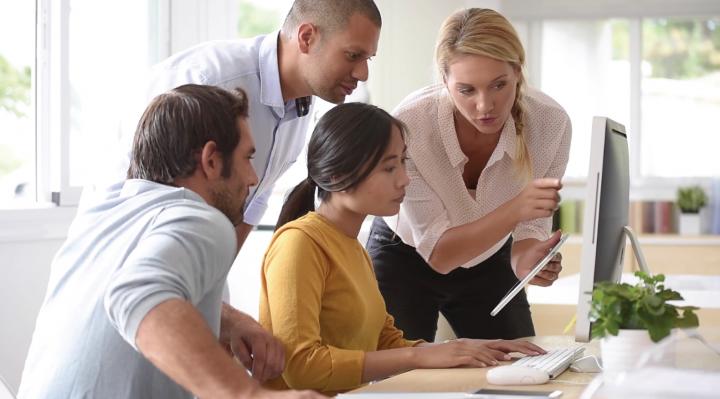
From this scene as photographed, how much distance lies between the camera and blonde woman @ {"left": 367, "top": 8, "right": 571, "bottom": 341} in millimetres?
2199

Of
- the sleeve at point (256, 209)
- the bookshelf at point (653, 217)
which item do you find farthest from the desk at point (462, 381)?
the bookshelf at point (653, 217)

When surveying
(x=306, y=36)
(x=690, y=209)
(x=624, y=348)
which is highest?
(x=306, y=36)

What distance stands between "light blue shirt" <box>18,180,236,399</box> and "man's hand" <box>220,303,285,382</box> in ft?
0.74

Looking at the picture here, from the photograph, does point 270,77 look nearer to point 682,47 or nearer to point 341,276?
point 341,276

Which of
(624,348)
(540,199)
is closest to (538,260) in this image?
(540,199)

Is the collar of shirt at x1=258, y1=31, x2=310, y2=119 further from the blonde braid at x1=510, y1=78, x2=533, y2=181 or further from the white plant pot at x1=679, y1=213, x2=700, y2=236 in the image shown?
the white plant pot at x1=679, y1=213, x2=700, y2=236

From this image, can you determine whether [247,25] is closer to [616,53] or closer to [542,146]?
[616,53]

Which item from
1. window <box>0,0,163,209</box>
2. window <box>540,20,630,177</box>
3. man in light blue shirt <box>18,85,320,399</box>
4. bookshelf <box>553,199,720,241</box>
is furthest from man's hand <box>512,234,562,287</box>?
window <box>540,20,630,177</box>

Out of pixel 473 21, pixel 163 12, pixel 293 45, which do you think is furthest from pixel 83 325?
pixel 163 12

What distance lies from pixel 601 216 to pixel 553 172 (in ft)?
2.86

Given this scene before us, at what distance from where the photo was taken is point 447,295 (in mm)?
2574

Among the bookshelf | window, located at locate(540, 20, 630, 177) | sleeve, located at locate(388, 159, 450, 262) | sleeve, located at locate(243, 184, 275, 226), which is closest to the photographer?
sleeve, located at locate(388, 159, 450, 262)

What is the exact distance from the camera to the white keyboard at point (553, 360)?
1.62 metres

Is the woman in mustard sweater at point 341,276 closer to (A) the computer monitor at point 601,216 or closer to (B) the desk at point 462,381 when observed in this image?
(B) the desk at point 462,381
